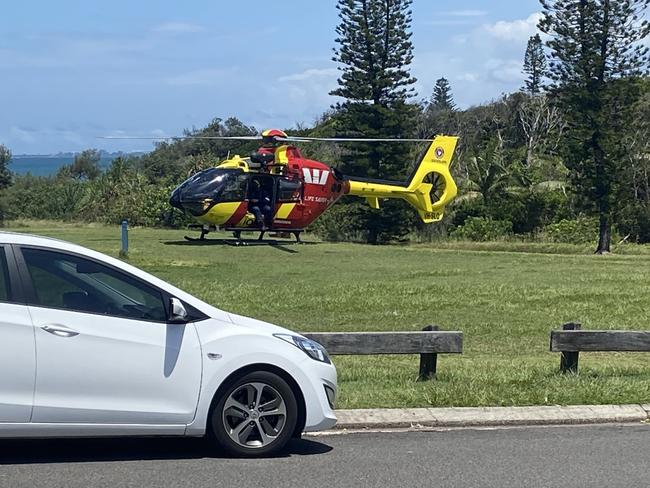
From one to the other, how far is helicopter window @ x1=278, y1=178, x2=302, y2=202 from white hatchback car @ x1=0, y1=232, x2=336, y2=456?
104 ft

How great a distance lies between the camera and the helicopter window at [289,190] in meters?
38.4

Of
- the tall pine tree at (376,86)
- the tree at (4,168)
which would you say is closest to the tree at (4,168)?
the tree at (4,168)

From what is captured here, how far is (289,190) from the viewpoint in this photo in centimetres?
3862

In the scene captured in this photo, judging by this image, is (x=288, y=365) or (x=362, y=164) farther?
(x=362, y=164)

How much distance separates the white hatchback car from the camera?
6.14 m

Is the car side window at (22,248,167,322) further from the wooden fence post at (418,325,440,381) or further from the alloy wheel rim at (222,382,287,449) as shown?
the wooden fence post at (418,325,440,381)

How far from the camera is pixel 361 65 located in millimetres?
53250

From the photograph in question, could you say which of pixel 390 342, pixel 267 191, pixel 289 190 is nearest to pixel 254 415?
pixel 390 342

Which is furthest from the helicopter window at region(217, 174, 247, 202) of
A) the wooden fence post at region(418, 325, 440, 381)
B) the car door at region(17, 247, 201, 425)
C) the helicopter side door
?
the car door at region(17, 247, 201, 425)

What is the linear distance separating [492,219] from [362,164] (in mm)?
9927

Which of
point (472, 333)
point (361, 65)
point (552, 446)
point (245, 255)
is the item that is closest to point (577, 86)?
point (361, 65)

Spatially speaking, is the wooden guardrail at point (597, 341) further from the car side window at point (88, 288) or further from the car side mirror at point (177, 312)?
the car side window at point (88, 288)

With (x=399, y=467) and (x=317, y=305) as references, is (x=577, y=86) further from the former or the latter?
(x=399, y=467)

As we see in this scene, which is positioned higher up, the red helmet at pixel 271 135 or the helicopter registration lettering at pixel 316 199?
the red helmet at pixel 271 135
